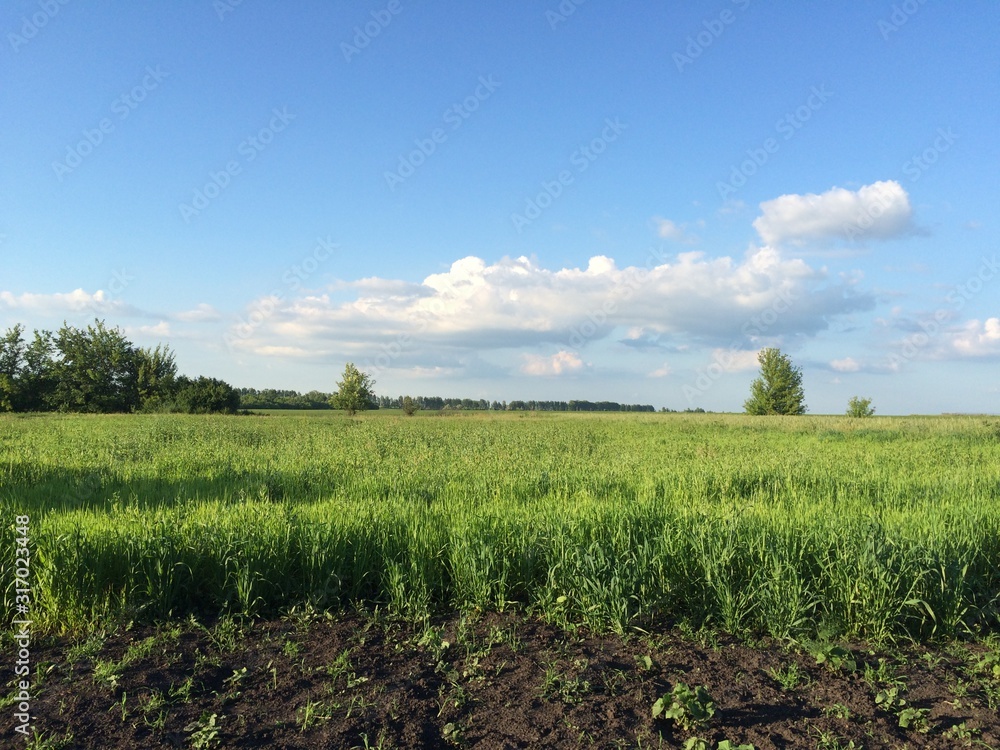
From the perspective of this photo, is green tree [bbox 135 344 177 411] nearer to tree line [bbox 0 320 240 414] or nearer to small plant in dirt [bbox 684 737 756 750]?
tree line [bbox 0 320 240 414]

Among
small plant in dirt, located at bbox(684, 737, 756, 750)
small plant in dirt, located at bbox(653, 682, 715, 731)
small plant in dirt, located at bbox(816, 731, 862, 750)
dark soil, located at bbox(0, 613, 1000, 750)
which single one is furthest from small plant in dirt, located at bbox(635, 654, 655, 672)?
small plant in dirt, located at bbox(816, 731, 862, 750)

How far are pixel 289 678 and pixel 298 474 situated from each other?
9003 millimetres

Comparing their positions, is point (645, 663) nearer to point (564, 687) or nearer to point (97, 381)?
point (564, 687)

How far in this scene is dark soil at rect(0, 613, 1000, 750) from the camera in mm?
3404

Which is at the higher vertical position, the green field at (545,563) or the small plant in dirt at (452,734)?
the green field at (545,563)

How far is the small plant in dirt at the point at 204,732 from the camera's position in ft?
10.7

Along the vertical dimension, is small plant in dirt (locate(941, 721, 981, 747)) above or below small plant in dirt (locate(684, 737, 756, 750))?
below

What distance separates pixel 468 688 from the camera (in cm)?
390

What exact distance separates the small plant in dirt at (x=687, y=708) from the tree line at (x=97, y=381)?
222 ft

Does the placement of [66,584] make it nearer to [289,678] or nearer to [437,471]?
[289,678]

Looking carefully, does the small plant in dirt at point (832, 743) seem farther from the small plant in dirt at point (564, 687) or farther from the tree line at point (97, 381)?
the tree line at point (97, 381)

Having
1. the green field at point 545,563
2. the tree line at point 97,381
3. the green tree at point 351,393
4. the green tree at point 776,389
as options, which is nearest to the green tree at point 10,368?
the tree line at point 97,381

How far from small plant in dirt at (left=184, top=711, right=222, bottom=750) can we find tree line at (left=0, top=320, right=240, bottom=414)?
6644cm

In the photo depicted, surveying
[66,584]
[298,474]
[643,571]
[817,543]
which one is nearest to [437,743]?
[643,571]
